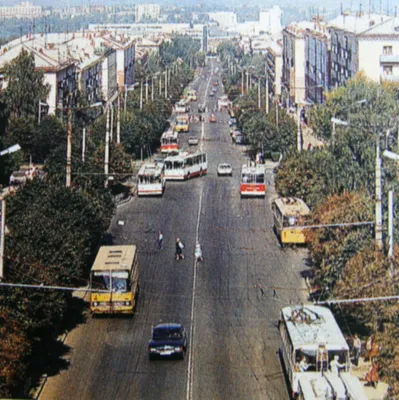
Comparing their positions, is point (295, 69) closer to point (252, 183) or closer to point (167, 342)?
point (252, 183)

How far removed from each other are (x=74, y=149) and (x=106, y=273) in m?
22.1

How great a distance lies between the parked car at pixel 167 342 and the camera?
2023 cm

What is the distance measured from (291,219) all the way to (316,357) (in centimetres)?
1446

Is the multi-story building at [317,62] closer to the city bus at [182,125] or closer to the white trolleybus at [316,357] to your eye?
the city bus at [182,125]

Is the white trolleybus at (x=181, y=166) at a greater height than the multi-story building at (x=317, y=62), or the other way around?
the multi-story building at (x=317, y=62)

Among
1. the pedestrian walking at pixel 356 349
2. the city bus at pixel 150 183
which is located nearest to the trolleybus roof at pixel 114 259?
the pedestrian walking at pixel 356 349

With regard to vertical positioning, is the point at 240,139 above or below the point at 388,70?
below

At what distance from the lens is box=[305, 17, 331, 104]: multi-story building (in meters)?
71.3

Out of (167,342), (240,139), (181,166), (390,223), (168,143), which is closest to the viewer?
(390,223)

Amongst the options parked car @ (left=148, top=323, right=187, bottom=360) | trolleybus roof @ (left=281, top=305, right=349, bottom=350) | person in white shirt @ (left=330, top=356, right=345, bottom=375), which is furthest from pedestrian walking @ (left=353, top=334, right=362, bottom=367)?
parked car @ (left=148, top=323, right=187, bottom=360)

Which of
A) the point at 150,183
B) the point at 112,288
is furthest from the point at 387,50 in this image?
the point at 112,288

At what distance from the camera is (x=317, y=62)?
77.0 meters

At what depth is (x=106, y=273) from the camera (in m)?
23.2

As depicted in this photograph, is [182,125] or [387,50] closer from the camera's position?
[387,50]
